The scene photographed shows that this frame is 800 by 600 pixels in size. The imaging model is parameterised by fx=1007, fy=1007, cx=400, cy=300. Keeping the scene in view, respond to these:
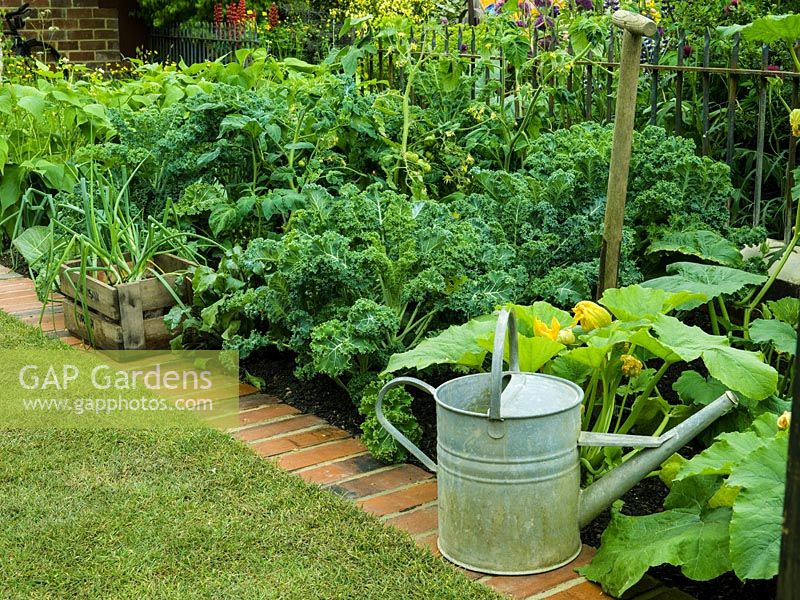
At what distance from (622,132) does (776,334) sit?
33.1 inches

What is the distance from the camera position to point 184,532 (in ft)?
9.49

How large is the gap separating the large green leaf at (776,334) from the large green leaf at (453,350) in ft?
2.62

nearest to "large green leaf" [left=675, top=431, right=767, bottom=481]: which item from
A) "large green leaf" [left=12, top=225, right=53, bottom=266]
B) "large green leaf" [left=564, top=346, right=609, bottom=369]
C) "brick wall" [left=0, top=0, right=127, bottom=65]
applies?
"large green leaf" [left=564, top=346, right=609, bottom=369]

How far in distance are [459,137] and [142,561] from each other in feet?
10.9

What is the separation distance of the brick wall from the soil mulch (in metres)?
9.53

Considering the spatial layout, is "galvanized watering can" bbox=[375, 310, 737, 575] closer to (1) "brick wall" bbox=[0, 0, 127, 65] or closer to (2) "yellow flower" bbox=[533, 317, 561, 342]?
Answer: (2) "yellow flower" bbox=[533, 317, 561, 342]

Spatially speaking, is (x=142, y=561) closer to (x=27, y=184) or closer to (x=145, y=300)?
(x=145, y=300)

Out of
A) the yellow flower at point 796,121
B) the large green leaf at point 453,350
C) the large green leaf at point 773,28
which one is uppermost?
the large green leaf at point 773,28

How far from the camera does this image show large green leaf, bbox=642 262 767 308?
11.0 ft

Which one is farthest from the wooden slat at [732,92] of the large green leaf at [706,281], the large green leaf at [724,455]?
the large green leaf at [724,455]

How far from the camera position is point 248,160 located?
524 centimetres

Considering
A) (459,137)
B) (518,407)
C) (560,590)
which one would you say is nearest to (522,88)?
(459,137)

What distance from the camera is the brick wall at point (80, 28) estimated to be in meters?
12.5

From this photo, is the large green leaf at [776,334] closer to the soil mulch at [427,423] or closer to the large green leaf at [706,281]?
the large green leaf at [706,281]
